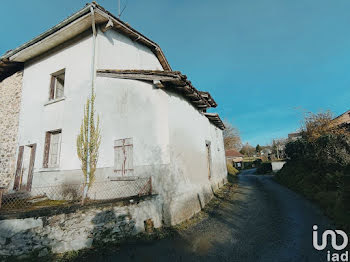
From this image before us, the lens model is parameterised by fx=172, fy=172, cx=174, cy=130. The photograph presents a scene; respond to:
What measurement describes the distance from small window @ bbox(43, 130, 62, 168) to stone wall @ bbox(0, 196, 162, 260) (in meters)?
3.48

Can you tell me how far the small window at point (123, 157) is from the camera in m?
5.73

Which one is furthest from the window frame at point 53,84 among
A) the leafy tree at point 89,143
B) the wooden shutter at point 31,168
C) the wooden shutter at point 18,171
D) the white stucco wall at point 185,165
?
the white stucco wall at point 185,165

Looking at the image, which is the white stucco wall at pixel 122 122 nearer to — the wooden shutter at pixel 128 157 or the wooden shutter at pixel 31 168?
the wooden shutter at pixel 128 157

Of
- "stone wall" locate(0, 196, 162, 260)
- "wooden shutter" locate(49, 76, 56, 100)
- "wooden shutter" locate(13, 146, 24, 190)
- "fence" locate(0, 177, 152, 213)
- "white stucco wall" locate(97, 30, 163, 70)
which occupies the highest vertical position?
"white stucco wall" locate(97, 30, 163, 70)

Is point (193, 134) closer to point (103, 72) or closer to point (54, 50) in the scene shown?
point (103, 72)

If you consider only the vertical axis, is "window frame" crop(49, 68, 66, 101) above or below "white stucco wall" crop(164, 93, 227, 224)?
above

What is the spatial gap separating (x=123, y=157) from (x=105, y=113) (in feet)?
5.96

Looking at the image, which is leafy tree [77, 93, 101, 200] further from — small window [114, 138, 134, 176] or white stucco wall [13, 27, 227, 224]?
small window [114, 138, 134, 176]

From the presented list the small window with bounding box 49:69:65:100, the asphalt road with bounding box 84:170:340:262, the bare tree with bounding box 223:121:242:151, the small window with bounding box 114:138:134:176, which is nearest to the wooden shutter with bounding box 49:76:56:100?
the small window with bounding box 49:69:65:100

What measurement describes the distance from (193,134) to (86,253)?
5.34 metres

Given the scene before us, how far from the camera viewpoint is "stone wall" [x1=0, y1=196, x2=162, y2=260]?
3928mm

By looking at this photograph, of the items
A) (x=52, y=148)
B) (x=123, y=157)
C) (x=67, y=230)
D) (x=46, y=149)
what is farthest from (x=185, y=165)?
(x=46, y=149)

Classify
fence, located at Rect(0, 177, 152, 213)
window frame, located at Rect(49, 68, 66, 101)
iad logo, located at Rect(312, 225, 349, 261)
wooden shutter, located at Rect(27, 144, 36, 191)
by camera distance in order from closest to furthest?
iad logo, located at Rect(312, 225, 349, 261)
fence, located at Rect(0, 177, 152, 213)
wooden shutter, located at Rect(27, 144, 36, 191)
window frame, located at Rect(49, 68, 66, 101)

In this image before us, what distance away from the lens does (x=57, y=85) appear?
26.9 ft
